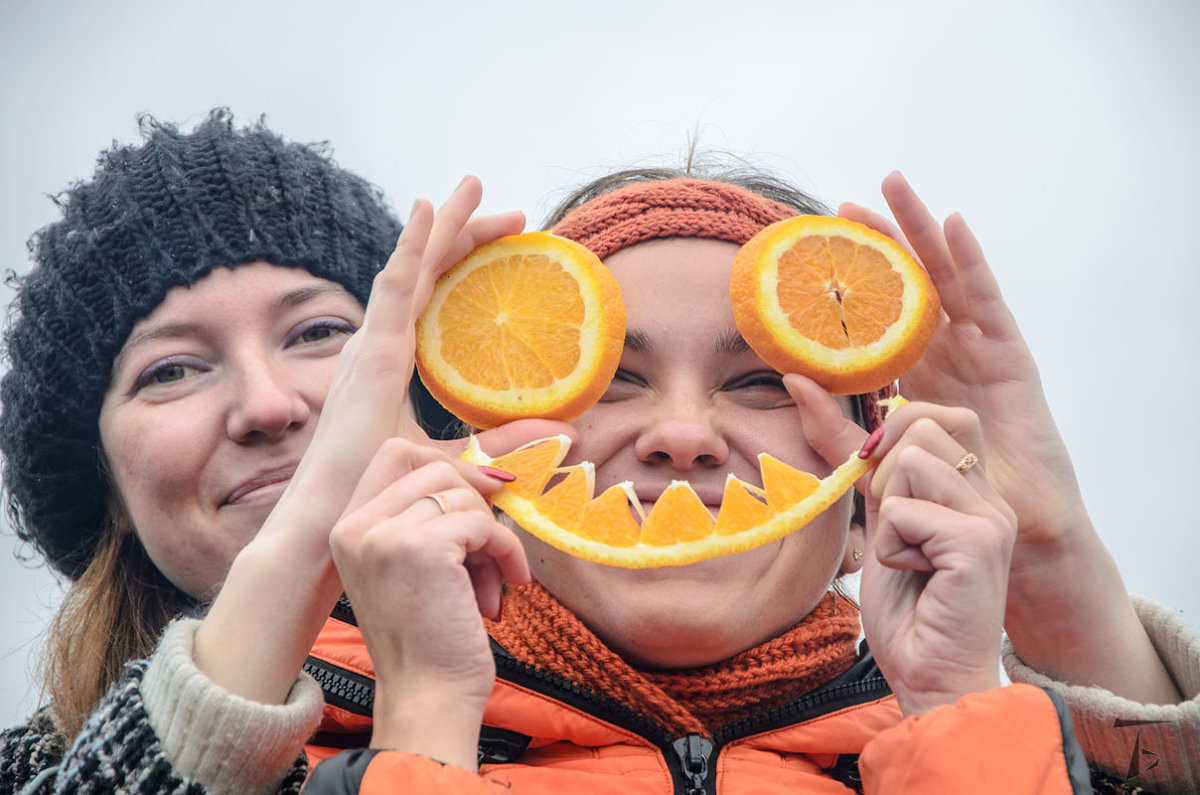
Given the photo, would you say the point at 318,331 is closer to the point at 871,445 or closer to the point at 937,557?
the point at 871,445

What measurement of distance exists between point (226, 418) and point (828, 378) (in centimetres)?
227

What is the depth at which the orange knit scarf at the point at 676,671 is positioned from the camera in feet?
10.2

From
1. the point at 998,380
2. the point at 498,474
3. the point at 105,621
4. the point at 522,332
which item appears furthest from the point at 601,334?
the point at 105,621

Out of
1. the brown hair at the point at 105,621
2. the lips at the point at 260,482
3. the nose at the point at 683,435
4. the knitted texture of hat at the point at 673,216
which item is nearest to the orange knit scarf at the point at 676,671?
the nose at the point at 683,435

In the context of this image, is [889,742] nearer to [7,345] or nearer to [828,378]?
[828,378]

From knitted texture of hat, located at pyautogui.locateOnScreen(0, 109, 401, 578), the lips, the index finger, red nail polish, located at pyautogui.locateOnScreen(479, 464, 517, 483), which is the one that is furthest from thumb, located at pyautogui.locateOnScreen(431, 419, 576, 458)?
knitted texture of hat, located at pyautogui.locateOnScreen(0, 109, 401, 578)

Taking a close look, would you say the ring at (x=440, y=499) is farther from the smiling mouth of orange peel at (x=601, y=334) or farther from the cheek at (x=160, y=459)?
the cheek at (x=160, y=459)

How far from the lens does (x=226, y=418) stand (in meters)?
4.09

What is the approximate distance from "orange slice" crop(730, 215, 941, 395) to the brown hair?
287 centimetres

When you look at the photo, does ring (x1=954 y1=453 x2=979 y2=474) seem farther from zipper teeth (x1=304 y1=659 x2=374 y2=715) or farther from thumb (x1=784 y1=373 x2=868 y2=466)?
zipper teeth (x1=304 y1=659 x2=374 y2=715)

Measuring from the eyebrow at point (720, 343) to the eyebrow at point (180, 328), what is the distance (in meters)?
1.74

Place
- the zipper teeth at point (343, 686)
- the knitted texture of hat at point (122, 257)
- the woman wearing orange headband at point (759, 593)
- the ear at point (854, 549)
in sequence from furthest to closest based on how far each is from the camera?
the knitted texture of hat at point (122, 257), the ear at point (854, 549), the zipper teeth at point (343, 686), the woman wearing orange headband at point (759, 593)

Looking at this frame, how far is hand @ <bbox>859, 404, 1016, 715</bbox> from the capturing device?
2.65 m

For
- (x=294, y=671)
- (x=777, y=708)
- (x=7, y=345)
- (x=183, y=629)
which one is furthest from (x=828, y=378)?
(x=7, y=345)
